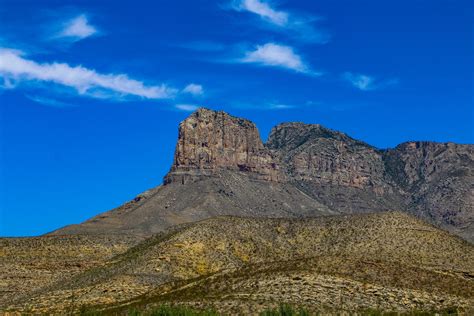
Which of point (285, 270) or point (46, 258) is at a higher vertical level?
point (46, 258)

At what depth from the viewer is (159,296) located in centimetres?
→ 7838

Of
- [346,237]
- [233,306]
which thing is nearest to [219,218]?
[346,237]

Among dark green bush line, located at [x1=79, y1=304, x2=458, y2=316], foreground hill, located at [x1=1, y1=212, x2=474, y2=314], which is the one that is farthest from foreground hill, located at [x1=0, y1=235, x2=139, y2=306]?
dark green bush line, located at [x1=79, y1=304, x2=458, y2=316]

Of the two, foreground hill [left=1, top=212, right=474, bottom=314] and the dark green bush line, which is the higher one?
foreground hill [left=1, top=212, right=474, bottom=314]

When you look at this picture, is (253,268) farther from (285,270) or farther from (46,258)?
(46,258)

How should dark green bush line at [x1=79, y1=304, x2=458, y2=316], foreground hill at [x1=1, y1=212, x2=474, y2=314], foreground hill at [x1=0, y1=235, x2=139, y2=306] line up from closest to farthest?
dark green bush line at [x1=79, y1=304, x2=458, y2=316]
foreground hill at [x1=1, y1=212, x2=474, y2=314]
foreground hill at [x1=0, y1=235, x2=139, y2=306]

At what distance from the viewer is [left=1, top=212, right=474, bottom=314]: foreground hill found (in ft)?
239

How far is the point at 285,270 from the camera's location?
3137 inches

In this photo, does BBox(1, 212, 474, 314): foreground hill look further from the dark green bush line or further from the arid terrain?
the dark green bush line

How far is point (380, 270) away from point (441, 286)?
227 inches

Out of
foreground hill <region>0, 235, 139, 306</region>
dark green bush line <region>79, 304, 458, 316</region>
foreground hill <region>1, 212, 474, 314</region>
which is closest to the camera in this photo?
dark green bush line <region>79, 304, 458, 316</region>

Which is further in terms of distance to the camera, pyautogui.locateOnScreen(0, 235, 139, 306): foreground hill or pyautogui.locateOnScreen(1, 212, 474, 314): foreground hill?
pyautogui.locateOnScreen(0, 235, 139, 306): foreground hill

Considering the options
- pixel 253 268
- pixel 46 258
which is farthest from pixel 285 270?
pixel 46 258

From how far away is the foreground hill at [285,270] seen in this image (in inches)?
2869
